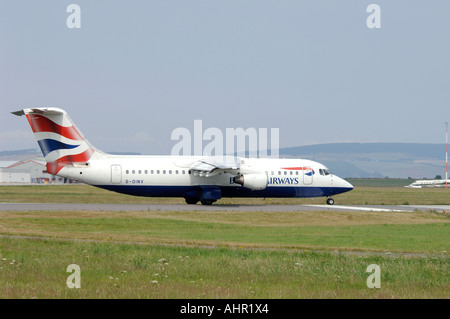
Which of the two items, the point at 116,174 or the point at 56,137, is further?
the point at 116,174

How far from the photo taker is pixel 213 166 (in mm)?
50375

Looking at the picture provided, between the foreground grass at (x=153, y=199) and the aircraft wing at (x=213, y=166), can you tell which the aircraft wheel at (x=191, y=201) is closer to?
the aircraft wing at (x=213, y=166)

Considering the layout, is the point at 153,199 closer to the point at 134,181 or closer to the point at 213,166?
the point at 134,181

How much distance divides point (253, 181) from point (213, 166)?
11.0 feet

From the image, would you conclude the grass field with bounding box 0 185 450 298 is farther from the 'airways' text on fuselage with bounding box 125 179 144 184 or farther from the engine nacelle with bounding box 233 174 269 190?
the engine nacelle with bounding box 233 174 269 190

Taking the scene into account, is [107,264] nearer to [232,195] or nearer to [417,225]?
[417,225]

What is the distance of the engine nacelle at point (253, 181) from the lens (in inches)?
1984

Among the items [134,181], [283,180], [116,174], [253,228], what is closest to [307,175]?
[283,180]

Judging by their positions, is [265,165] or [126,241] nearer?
[126,241]

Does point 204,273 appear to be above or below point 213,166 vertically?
below

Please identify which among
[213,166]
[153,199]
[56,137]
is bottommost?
[153,199]

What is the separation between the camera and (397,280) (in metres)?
16.2
